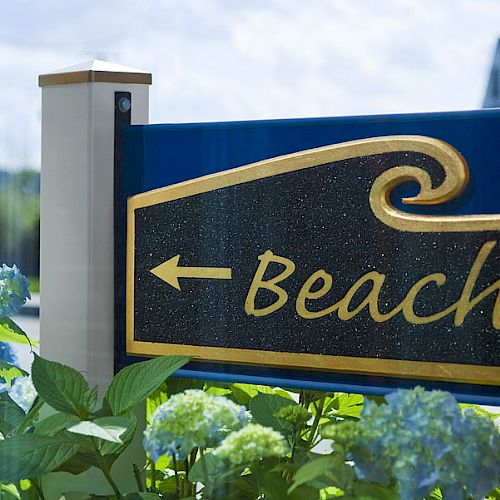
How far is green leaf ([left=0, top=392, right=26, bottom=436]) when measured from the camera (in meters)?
1.13

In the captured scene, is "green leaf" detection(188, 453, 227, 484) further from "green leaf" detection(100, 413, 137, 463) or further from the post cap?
the post cap

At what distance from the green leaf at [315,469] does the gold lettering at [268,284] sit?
8.9 inches

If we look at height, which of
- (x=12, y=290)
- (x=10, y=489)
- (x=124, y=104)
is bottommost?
(x=10, y=489)

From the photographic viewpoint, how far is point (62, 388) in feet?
3.41

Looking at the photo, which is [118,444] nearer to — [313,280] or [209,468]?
[209,468]

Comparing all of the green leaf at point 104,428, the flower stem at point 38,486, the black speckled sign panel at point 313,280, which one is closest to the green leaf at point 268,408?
the black speckled sign panel at point 313,280

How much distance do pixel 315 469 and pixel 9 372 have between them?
58cm

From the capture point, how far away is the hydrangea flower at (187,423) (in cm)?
88

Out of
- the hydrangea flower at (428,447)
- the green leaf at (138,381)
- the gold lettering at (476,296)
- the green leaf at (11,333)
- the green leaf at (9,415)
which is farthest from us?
the green leaf at (11,333)

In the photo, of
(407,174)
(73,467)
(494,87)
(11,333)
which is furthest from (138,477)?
(494,87)

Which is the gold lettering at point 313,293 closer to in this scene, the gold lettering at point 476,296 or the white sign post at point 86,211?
the gold lettering at point 476,296

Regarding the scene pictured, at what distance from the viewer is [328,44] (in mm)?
990

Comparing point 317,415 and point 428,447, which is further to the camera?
point 317,415

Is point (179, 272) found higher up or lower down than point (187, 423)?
higher up
